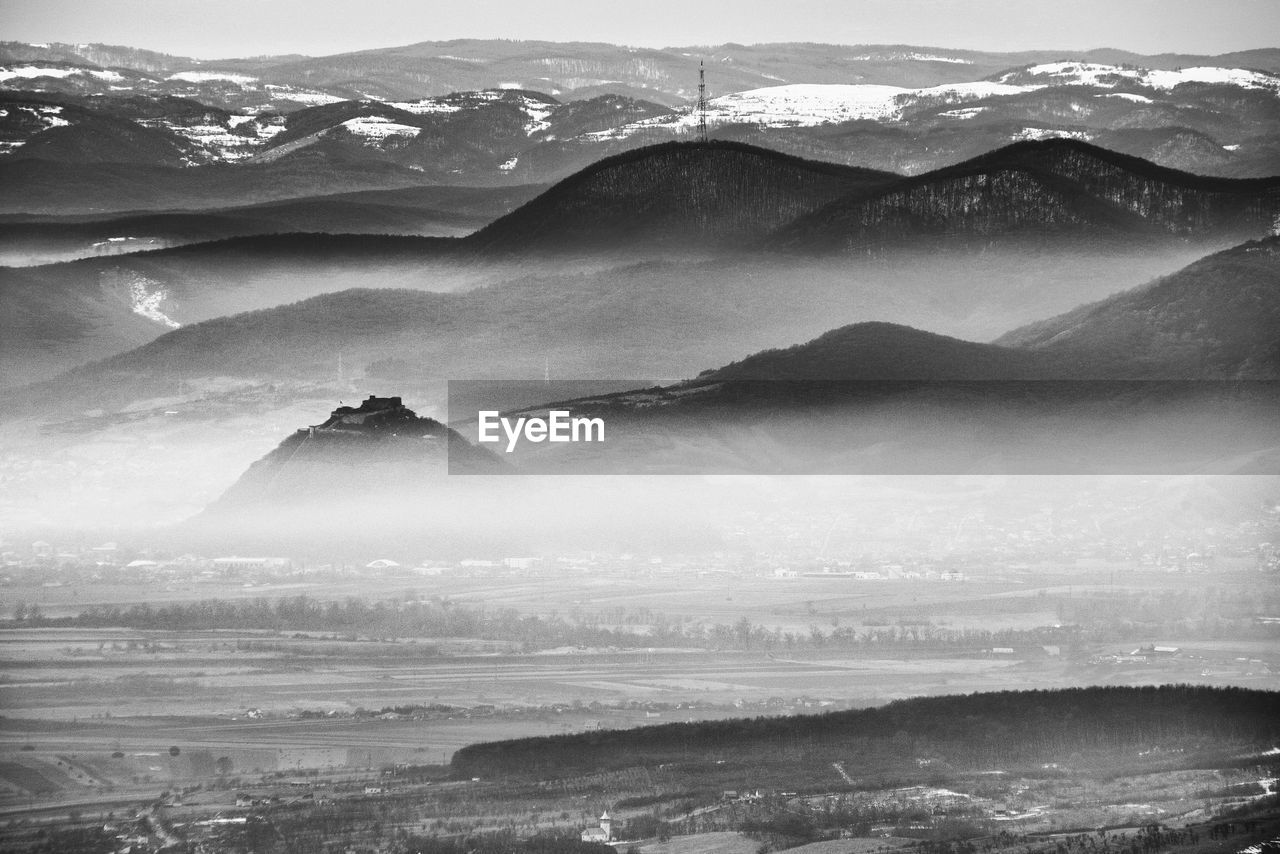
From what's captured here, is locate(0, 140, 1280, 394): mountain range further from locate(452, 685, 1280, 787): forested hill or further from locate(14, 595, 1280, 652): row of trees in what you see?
locate(452, 685, 1280, 787): forested hill

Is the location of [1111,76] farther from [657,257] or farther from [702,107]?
[657,257]

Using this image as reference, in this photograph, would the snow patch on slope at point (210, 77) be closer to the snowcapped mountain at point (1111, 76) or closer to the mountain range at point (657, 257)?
the mountain range at point (657, 257)

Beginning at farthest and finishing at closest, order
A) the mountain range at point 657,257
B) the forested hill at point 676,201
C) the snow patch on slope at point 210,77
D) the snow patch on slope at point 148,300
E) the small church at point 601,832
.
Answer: the snow patch on slope at point 210,77, the snow patch on slope at point 148,300, the forested hill at point 676,201, the mountain range at point 657,257, the small church at point 601,832

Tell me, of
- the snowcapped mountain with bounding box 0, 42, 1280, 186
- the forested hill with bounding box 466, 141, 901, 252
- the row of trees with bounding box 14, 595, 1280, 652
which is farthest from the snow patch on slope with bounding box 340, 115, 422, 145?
the row of trees with bounding box 14, 595, 1280, 652

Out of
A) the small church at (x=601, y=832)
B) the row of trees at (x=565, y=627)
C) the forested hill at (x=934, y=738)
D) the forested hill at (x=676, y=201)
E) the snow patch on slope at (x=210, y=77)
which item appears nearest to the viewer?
the small church at (x=601, y=832)

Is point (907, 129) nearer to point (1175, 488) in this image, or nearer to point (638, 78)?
point (638, 78)

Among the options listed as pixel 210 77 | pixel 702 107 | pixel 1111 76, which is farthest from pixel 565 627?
pixel 210 77

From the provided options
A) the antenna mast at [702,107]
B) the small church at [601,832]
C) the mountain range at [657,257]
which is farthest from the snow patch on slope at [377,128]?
the small church at [601,832]
